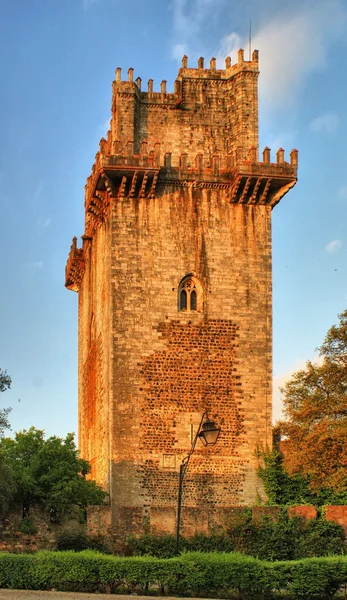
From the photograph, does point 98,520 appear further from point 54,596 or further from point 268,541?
point 54,596

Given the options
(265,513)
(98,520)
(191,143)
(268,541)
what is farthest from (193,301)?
(98,520)

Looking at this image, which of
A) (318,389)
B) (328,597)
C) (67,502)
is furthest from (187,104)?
(328,597)

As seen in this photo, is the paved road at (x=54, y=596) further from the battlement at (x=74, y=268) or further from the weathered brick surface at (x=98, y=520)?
the battlement at (x=74, y=268)

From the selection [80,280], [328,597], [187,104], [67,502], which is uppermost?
[187,104]

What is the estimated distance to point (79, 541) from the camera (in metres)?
29.2

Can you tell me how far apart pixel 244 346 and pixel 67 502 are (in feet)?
26.0

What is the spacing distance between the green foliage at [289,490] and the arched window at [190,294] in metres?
5.42

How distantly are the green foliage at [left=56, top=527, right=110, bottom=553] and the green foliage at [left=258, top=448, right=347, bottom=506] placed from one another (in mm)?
7220

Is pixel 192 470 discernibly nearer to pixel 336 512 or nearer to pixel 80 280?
pixel 336 512

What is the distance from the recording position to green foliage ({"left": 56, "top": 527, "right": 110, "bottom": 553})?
29.0 meters

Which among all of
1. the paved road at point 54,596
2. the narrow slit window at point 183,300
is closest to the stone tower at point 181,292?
the narrow slit window at point 183,300

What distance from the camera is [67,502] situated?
105ft

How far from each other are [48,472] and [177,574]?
900 cm

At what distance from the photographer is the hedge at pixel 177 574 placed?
24500 mm
